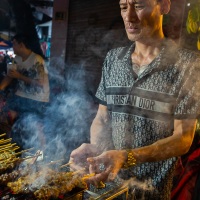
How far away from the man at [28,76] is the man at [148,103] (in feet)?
12.0

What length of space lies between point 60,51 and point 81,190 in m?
7.80

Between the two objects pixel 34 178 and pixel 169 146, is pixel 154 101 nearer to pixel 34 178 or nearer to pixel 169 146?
pixel 169 146

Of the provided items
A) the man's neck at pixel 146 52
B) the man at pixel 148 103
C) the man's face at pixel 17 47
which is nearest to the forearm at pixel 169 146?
the man at pixel 148 103

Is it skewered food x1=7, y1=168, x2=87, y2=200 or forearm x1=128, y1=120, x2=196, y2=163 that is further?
forearm x1=128, y1=120, x2=196, y2=163

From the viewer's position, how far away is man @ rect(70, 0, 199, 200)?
99.2 inches

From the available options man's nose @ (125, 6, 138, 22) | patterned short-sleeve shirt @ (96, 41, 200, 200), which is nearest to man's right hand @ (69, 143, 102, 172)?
patterned short-sleeve shirt @ (96, 41, 200, 200)

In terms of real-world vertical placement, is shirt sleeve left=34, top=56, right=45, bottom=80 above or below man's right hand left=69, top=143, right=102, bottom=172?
above

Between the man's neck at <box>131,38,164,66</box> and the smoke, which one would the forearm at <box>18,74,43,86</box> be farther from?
the man's neck at <box>131,38,164,66</box>

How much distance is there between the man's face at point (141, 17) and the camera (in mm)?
2654

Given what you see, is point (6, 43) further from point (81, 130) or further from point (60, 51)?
point (81, 130)

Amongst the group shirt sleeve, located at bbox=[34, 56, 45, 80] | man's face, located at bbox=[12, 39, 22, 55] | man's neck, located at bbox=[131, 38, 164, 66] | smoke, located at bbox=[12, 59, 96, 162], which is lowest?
smoke, located at bbox=[12, 59, 96, 162]

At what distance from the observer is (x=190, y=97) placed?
2500 millimetres

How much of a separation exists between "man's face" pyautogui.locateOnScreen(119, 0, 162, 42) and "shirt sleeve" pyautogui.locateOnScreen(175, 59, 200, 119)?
59 centimetres

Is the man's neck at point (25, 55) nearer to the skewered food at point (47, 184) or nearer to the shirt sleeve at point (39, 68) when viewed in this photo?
the shirt sleeve at point (39, 68)
